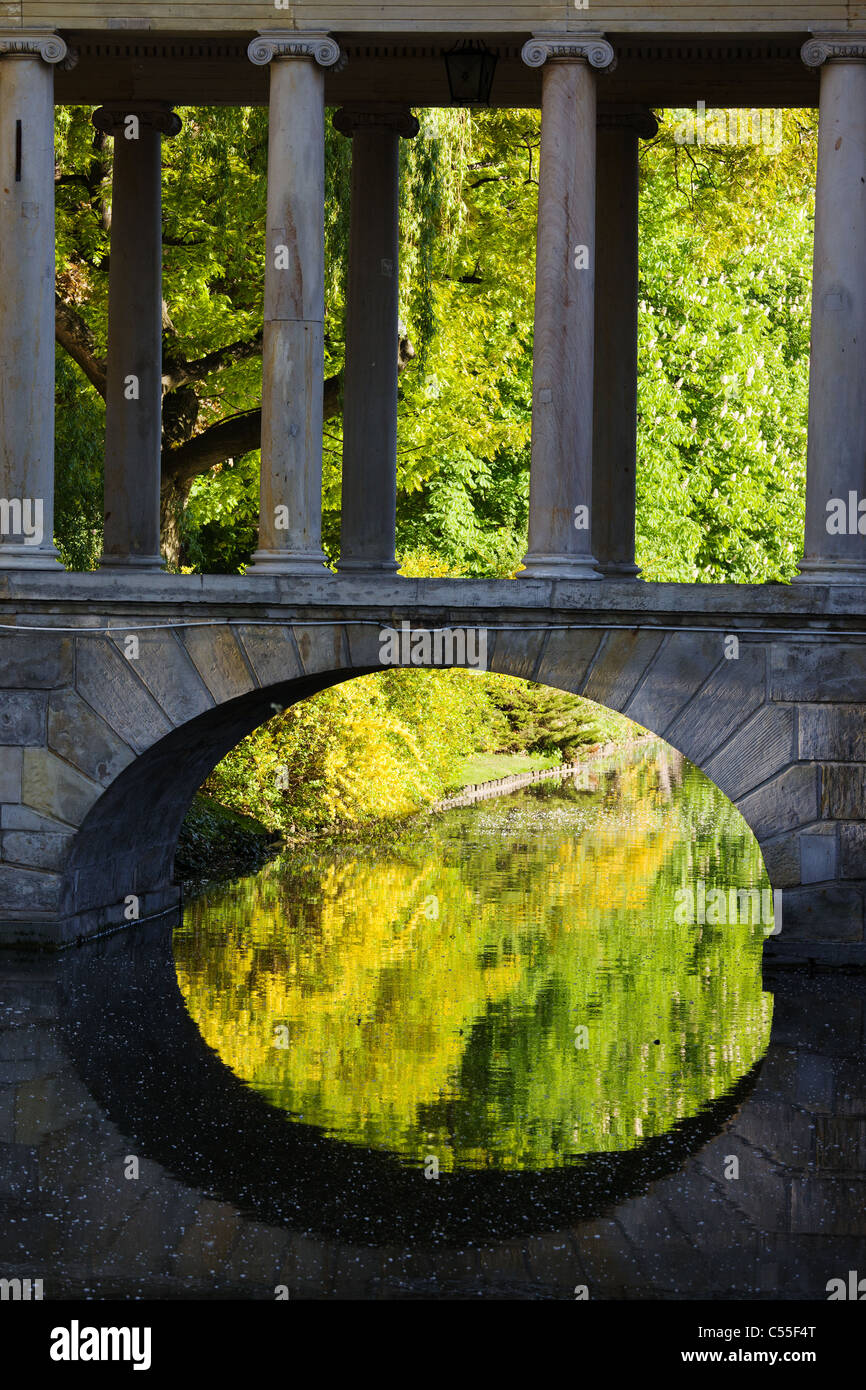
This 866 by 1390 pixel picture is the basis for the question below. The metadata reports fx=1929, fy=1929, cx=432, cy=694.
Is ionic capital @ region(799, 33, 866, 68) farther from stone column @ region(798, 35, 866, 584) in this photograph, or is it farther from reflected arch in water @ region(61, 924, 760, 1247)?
reflected arch in water @ region(61, 924, 760, 1247)

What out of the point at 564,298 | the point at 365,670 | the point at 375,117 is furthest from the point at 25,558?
the point at 375,117

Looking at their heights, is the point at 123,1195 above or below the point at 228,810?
below

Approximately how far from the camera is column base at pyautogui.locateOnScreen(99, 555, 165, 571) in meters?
20.8

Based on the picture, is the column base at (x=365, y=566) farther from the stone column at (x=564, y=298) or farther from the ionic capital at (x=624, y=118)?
the ionic capital at (x=624, y=118)

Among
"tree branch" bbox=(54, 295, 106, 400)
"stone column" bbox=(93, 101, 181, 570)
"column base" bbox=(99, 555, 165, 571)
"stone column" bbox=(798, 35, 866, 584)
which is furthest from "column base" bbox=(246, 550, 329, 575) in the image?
"tree branch" bbox=(54, 295, 106, 400)

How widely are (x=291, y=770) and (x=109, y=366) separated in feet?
25.6

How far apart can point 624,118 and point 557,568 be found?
702 centimetres

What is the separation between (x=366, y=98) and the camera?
20844 mm

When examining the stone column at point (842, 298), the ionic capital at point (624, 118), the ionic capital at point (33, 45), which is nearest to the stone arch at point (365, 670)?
the stone column at point (842, 298)

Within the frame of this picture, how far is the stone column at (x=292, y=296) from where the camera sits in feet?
56.4

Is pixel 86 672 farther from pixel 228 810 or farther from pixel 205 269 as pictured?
pixel 205 269

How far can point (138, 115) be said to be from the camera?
2086cm

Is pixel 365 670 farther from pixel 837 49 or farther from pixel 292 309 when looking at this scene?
pixel 837 49
